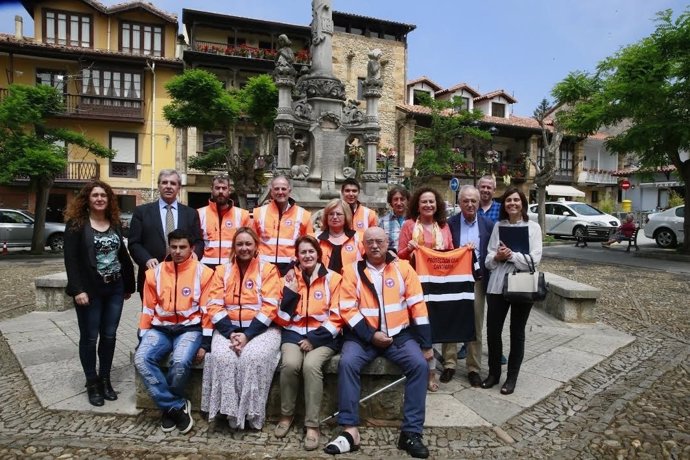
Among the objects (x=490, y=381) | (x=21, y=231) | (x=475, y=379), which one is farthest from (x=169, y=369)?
(x=21, y=231)

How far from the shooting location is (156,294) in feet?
12.6

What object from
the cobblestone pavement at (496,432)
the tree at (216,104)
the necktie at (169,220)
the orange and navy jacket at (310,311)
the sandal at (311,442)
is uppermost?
the tree at (216,104)

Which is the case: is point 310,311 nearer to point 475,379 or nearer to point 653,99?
point 475,379

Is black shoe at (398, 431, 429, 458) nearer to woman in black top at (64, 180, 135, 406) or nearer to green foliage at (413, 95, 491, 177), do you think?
woman in black top at (64, 180, 135, 406)

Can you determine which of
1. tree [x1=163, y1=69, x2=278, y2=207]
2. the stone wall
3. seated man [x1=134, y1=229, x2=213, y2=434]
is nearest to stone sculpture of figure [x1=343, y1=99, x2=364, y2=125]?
seated man [x1=134, y1=229, x2=213, y2=434]

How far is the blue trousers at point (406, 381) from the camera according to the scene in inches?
135

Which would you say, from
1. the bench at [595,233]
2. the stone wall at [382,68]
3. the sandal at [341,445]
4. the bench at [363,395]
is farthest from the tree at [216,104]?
the sandal at [341,445]

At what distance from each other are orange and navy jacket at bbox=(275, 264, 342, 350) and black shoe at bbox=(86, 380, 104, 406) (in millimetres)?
1666

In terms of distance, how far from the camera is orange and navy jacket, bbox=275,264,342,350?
3.79 m

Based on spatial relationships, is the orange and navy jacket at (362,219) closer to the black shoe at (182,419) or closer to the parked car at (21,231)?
the black shoe at (182,419)

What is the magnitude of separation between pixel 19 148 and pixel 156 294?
1398 centimetres

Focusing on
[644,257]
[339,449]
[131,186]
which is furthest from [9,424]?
[131,186]

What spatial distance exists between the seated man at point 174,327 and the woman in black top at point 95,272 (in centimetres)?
41

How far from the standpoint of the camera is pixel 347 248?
15.1 ft
